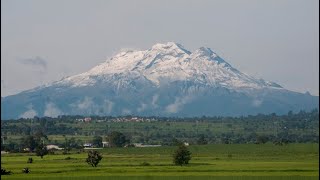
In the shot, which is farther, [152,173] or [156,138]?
[156,138]

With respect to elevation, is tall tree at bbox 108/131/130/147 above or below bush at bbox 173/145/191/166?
above

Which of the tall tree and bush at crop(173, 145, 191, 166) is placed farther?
the tall tree

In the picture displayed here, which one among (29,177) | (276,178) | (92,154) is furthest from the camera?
(92,154)

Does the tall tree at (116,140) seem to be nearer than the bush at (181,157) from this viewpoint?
No

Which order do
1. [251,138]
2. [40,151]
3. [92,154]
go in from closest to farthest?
Result: [92,154] < [40,151] < [251,138]

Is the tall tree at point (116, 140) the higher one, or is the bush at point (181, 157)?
the tall tree at point (116, 140)

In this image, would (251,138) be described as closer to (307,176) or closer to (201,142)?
(201,142)

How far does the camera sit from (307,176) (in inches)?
2235

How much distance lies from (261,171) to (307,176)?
25.1ft

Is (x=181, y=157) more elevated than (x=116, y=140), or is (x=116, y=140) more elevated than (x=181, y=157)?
(x=116, y=140)

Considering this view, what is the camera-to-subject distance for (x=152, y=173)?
2473 inches

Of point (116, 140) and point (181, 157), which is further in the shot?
point (116, 140)

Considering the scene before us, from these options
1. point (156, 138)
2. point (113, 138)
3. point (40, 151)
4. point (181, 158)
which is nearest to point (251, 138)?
point (156, 138)

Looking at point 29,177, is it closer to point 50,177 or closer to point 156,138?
point 50,177
